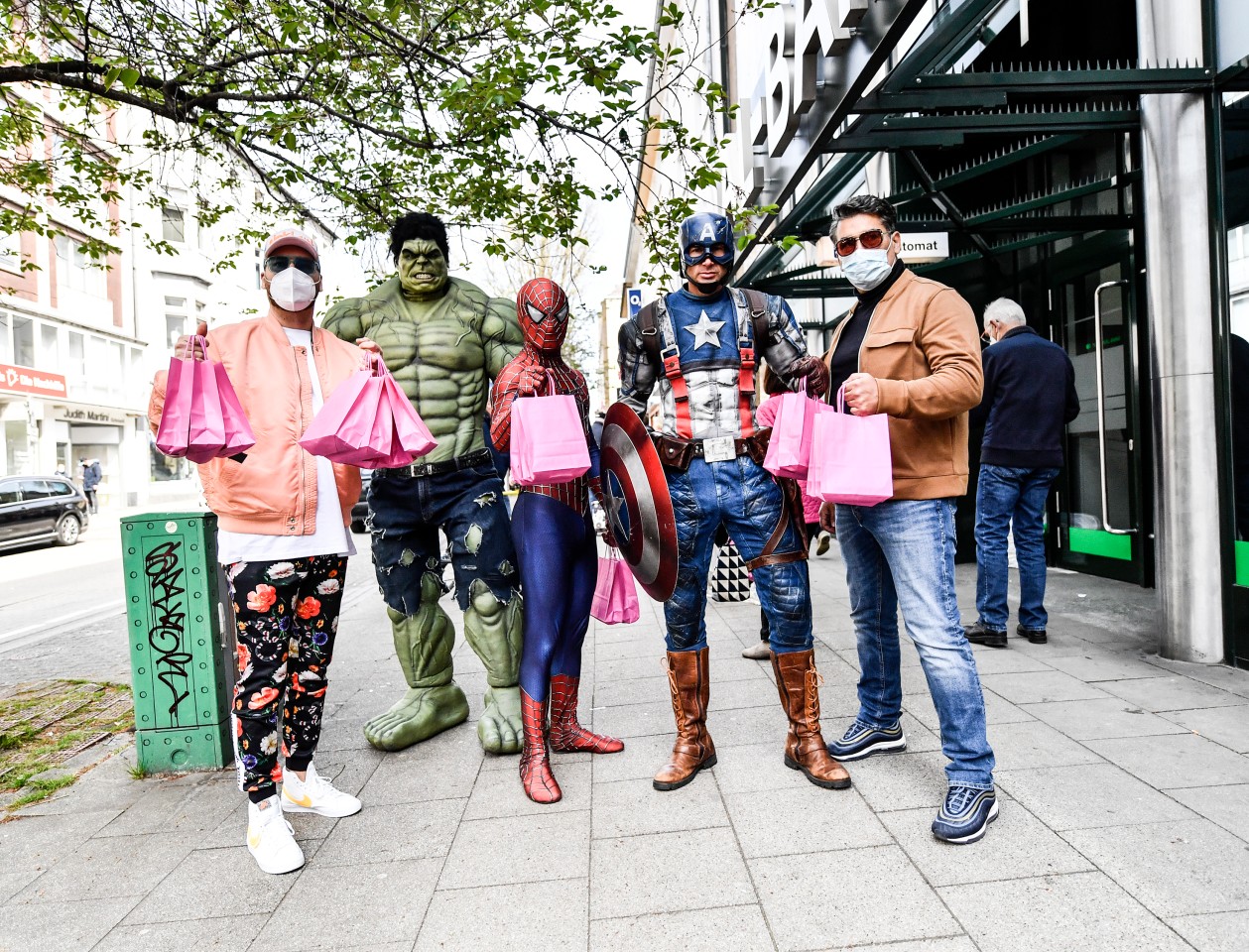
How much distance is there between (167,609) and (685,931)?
103 inches

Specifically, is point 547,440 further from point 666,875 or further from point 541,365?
point 666,875

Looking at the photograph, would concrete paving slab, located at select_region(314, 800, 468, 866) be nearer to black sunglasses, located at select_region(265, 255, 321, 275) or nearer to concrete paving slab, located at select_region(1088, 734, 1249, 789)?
black sunglasses, located at select_region(265, 255, 321, 275)

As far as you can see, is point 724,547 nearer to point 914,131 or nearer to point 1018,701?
point 1018,701

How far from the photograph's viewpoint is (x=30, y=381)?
85.6ft

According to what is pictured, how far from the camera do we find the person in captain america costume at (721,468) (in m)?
3.11

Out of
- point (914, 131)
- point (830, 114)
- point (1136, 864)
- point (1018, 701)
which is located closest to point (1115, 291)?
point (914, 131)

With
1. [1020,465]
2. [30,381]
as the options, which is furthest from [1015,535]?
[30,381]

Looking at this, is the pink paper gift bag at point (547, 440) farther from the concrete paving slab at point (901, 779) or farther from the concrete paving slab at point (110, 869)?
the concrete paving slab at point (110, 869)

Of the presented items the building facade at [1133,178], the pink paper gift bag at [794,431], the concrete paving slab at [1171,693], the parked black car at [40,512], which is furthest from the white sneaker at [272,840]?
the parked black car at [40,512]

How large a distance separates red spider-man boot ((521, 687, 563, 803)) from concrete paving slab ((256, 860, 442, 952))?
548 mm

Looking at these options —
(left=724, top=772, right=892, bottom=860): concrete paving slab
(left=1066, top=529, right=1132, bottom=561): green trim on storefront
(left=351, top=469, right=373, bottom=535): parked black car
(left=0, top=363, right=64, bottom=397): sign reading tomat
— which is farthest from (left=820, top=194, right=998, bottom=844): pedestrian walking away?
(left=0, top=363, right=64, bottom=397): sign reading tomat

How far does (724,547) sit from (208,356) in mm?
4180

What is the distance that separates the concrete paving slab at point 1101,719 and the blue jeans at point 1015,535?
120cm

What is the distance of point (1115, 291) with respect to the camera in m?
6.85
